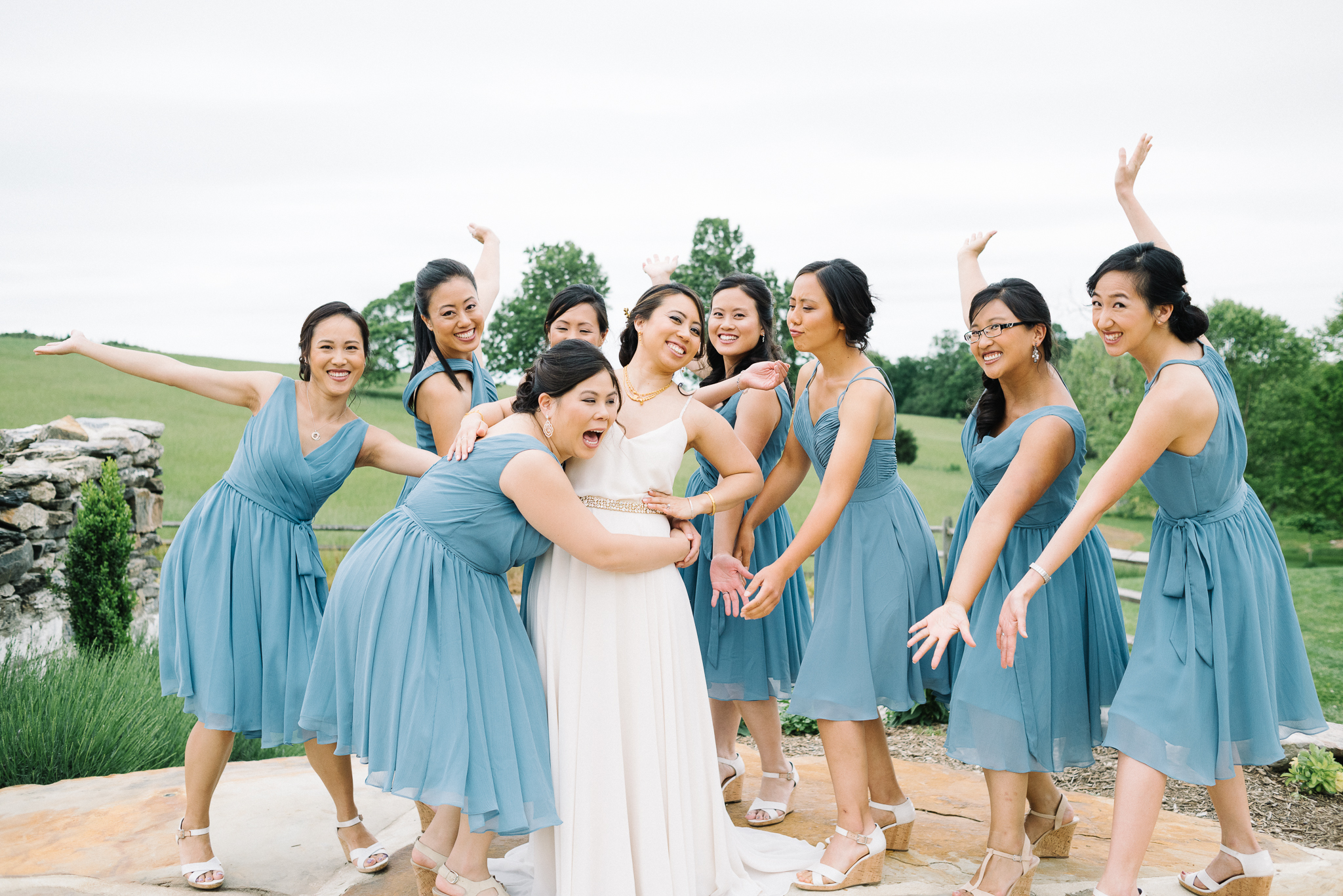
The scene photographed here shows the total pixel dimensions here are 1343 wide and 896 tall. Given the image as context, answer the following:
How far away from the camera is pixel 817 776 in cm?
486

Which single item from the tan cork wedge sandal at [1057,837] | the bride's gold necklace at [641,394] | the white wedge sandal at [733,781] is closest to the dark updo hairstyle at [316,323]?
the bride's gold necklace at [641,394]

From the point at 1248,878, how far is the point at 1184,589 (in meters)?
1.18

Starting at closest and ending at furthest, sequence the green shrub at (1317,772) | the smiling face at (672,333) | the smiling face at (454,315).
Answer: the smiling face at (672,333) < the smiling face at (454,315) < the green shrub at (1317,772)

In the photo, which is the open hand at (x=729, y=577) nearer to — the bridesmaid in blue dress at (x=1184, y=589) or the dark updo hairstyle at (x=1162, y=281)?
the bridesmaid in blue dress at (x=1184, y=589)

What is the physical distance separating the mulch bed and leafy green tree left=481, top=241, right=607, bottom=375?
76.9ft

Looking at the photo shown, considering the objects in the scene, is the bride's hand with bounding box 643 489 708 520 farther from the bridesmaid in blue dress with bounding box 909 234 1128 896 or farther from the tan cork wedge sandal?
the tan cork wedge sandal

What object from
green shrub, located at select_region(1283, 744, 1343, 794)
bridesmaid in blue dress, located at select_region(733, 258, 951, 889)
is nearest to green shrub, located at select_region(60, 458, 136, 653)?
bridesmaid in blue dress, located at select_region(733, 258, 951, 889)

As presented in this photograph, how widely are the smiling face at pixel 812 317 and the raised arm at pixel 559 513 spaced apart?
3.62ft

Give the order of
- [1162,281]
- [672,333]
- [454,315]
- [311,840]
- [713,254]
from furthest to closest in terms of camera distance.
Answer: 1. [713,254]
2. [311,840]
3. [454,315]
4. [672,333]
5. [1162,281]

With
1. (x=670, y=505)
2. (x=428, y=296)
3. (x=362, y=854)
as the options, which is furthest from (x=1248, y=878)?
(x=428, y=296)

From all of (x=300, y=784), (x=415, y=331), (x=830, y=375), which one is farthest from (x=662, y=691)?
(x=300, y=784)

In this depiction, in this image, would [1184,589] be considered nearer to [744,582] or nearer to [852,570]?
[852,570]

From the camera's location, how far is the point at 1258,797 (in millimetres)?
4930

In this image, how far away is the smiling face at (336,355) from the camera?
12.0ft
